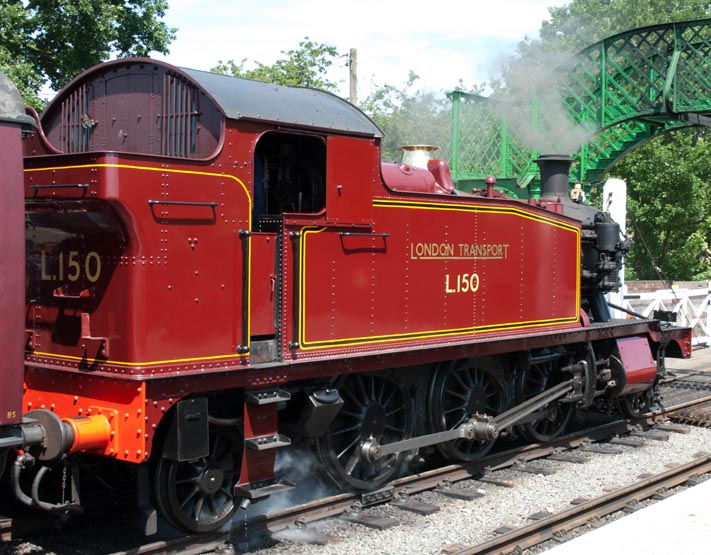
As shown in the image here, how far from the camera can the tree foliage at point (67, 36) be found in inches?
485

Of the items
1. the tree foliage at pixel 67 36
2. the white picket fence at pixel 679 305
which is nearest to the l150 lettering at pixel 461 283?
the tree foliage at pixel 67 36

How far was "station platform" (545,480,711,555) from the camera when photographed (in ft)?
17.2

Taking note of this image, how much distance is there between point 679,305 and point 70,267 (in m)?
14.7

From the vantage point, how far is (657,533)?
5.61m

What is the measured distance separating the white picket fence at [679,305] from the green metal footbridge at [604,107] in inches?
109

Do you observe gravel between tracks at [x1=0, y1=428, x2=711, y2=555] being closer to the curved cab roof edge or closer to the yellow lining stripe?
the yellow lining stripe

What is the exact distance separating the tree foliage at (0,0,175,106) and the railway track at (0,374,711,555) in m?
→ 8.10

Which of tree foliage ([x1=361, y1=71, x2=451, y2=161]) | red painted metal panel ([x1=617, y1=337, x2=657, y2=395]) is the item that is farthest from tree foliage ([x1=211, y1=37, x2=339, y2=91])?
red painted metal panel ([x1=617, y1=337, x2=657, y2=395])

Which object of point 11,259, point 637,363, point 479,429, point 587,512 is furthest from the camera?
point 637,363

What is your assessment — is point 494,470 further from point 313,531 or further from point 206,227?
point 206,227

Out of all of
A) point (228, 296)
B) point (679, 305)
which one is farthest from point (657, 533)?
point (679, 305)

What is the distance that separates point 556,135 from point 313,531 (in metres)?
10.1

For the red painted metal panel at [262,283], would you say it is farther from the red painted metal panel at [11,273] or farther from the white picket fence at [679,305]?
the white picket fence at [679,305]

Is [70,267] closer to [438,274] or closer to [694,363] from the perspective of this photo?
[438,274]
